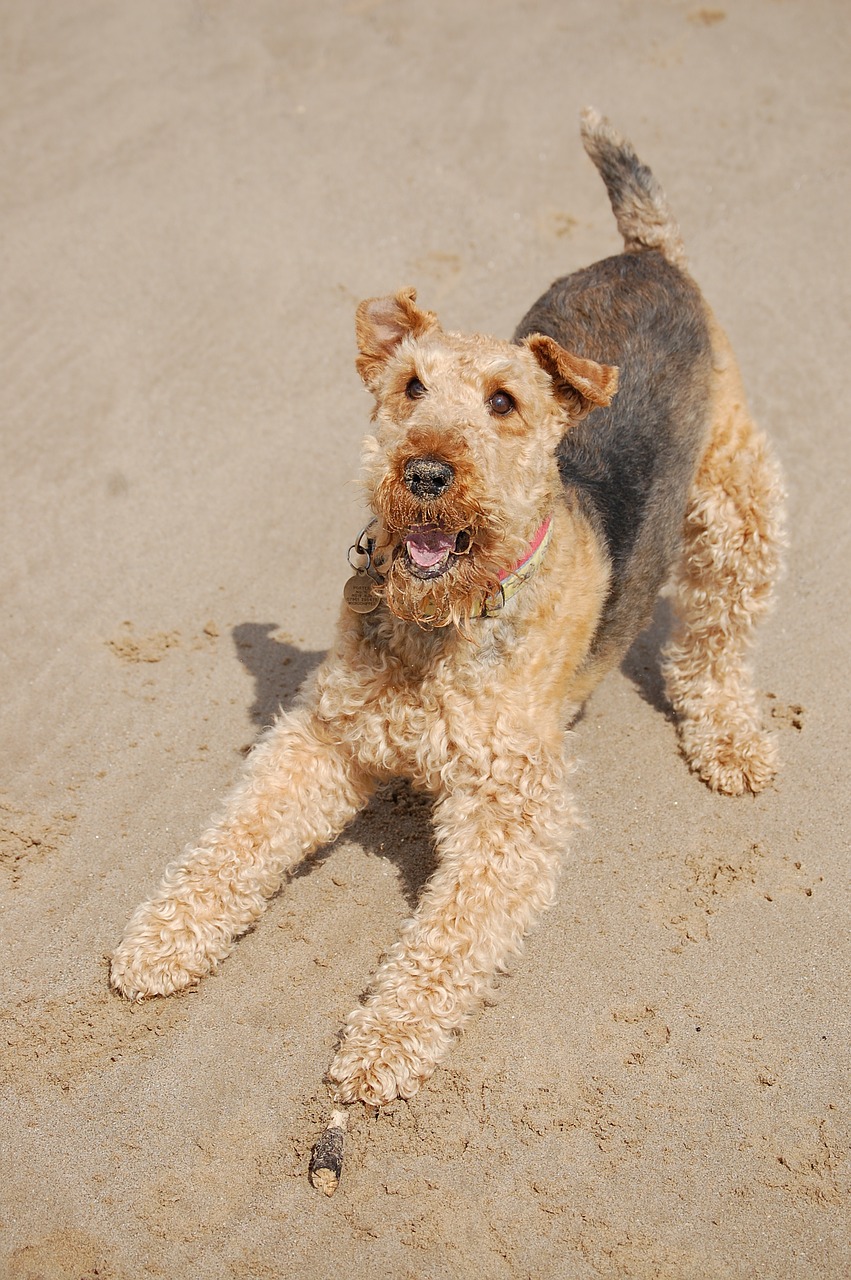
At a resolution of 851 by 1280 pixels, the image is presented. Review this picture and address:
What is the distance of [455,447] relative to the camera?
2.89m

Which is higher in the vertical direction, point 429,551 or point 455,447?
point 455,447

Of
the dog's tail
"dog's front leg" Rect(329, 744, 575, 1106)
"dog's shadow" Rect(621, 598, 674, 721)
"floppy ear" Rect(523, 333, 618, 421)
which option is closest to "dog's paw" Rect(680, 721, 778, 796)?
"dog's shadow" Rect(621, 598, 674, 721)

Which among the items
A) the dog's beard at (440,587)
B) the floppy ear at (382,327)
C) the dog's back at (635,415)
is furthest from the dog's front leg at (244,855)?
the floppy ear at (382,327)

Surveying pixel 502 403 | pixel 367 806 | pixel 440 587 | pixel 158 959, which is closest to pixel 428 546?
pixel 440 587

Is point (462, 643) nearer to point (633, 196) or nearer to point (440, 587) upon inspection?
point (440, 587)

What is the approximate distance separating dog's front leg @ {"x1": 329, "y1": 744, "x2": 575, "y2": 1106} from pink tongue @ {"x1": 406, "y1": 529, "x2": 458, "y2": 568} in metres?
0.75

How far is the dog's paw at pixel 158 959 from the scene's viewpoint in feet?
10.8

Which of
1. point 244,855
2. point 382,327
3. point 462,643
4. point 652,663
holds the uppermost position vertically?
point 382,327

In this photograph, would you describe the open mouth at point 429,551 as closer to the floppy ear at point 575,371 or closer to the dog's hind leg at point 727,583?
the floppy ear at point 575,371

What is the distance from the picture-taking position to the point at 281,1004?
3.36m

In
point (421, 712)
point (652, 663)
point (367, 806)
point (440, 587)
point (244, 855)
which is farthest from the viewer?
point (652, 663)

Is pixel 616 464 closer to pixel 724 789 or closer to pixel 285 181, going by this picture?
pixel 724 789

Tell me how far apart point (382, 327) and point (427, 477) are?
86cm

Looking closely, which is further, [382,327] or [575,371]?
[382,327]
